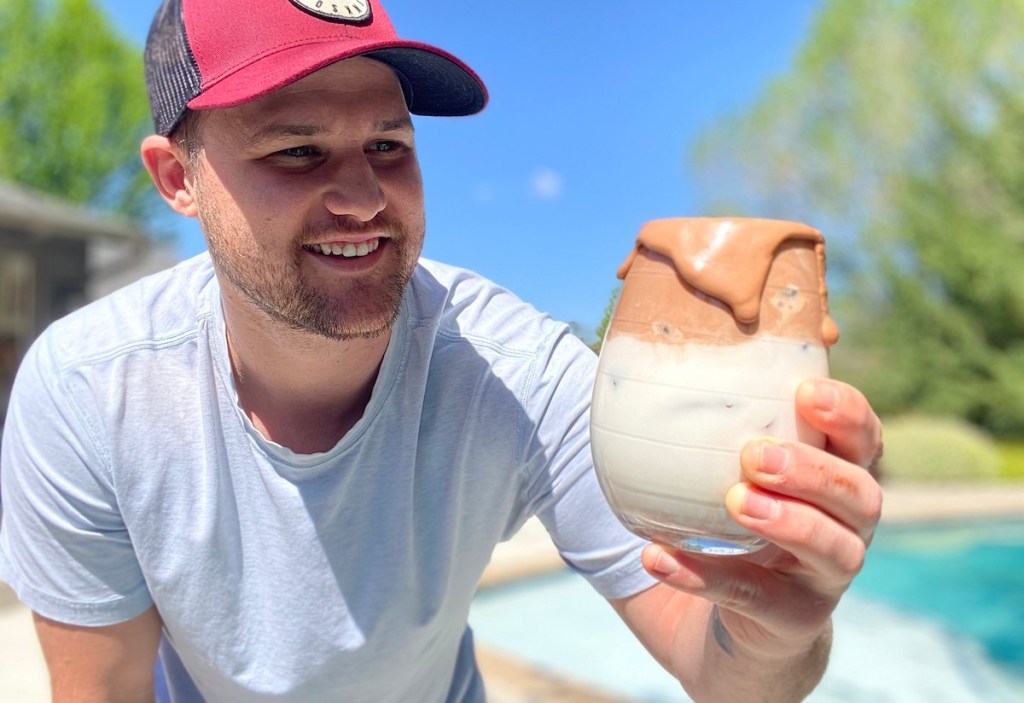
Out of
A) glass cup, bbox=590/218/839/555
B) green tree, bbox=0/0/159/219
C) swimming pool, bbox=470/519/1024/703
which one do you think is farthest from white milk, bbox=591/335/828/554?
green tree, bbox=0/0/159/219

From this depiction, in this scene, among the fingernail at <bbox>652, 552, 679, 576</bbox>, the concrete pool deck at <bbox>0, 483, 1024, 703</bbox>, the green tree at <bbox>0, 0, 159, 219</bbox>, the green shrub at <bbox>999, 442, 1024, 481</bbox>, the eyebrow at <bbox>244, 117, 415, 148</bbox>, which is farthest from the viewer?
the green tree at <bbox>0, 0, 159, 219</bbox>

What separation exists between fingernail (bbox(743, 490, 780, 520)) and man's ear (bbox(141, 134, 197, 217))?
43.4 inches

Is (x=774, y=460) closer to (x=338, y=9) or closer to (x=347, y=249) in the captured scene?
(x=347, y=249)

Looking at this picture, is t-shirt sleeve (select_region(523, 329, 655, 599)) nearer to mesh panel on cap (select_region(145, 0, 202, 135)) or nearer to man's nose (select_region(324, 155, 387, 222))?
man's nose (select_region(324, 155, 387, 222))

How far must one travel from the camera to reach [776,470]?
869mm

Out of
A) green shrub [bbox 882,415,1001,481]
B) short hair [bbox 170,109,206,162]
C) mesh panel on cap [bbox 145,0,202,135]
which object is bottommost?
green shrub [bbox 882,415,1001,481]

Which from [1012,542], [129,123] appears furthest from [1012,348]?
[129,123]

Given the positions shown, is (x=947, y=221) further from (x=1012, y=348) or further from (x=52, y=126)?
(x=52, y=126)

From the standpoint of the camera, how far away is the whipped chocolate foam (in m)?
0.91

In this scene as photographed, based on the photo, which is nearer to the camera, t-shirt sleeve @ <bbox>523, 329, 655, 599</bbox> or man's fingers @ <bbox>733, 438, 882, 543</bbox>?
man's fingers @ <bbox>733, 438, 882, 543</bbox>

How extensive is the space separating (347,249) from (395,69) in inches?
12.0

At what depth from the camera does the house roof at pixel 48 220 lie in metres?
8.77

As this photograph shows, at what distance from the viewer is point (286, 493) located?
4.94 ft

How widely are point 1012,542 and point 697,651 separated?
842cm
